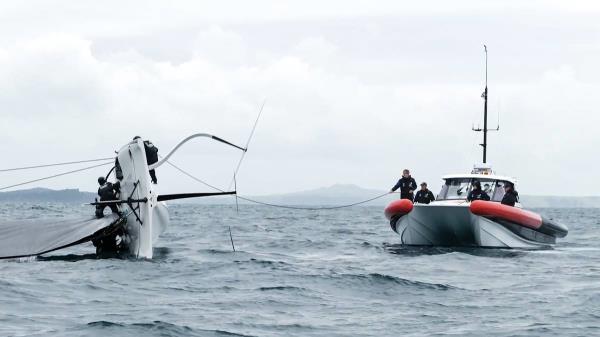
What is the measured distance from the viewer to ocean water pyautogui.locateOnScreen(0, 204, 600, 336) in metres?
10.4

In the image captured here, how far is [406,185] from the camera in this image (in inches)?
909

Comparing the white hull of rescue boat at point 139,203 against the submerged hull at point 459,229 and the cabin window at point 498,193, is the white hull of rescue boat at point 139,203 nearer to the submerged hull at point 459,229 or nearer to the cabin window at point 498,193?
the submerged hull at point 459,229

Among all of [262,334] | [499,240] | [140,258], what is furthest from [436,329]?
[499,240]

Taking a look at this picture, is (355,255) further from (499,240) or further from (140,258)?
(140,258)

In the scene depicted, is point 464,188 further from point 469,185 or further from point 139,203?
point 139,203

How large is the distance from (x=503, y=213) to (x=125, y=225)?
8.87 meters

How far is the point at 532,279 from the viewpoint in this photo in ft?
50.0

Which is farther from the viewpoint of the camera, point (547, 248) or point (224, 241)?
point (224, 241)

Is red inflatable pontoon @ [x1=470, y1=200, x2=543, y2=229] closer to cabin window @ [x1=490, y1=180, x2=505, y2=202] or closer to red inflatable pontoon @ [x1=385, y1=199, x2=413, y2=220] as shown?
cabin window @ [x1=490, y1=180, x2=505, y2=202]

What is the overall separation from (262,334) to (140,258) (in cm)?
840

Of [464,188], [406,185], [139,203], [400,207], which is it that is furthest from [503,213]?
[139,203]

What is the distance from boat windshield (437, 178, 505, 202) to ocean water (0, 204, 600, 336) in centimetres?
311

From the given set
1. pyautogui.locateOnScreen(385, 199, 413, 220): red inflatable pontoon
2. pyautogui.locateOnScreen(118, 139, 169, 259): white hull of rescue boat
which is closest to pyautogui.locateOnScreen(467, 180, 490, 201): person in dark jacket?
pyautogui.locateOnScreen(385, 199, 413, 220): red inflatable pontoon

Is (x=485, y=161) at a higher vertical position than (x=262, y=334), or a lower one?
higher
